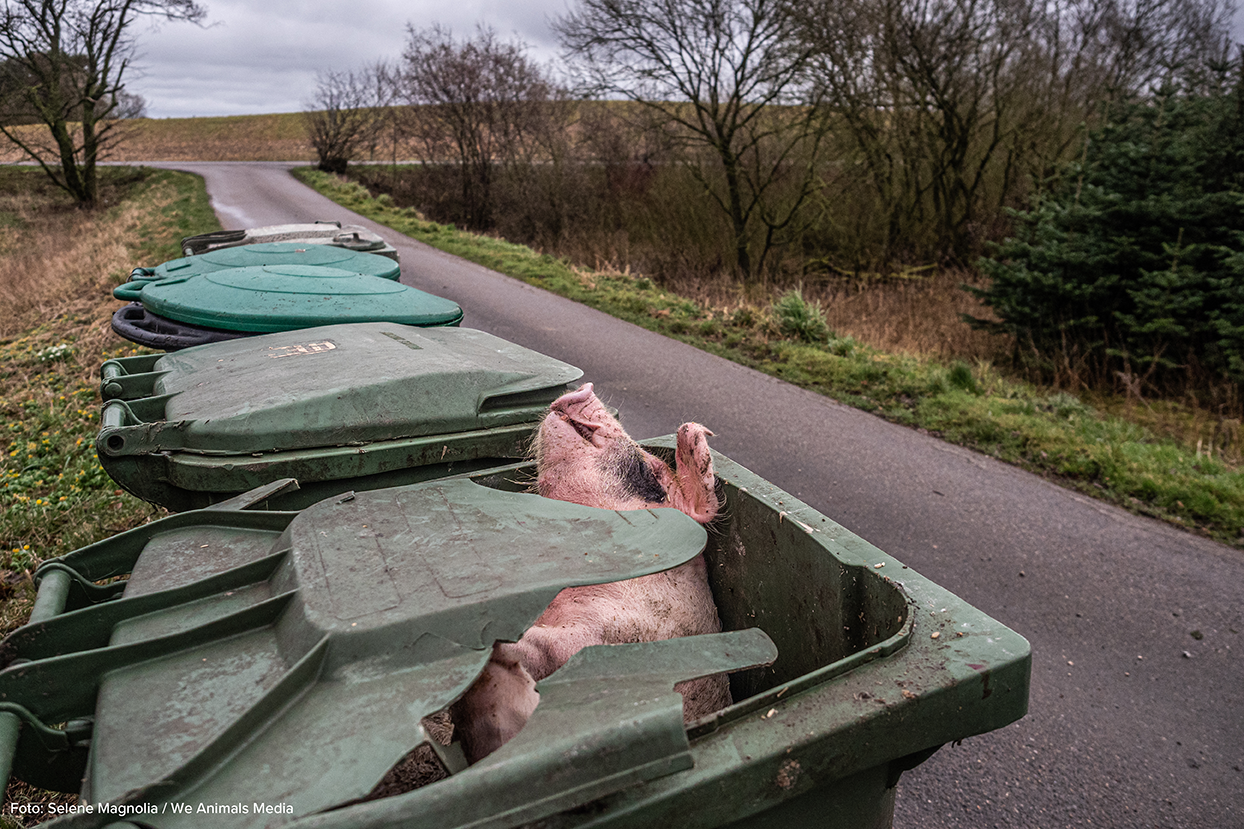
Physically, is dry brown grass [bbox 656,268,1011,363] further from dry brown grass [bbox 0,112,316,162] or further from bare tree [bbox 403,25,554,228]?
dry brown grass [bbox 0,112,316,162]

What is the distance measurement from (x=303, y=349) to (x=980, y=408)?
221 inches

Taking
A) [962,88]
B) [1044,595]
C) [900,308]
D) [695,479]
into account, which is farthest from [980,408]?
[962,88]

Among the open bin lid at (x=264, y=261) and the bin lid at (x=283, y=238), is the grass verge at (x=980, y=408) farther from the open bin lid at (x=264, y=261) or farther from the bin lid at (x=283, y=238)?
the open bin lid at (x=264, y=261)

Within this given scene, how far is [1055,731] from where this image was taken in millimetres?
2914

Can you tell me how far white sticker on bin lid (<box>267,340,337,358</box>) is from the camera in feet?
9.02

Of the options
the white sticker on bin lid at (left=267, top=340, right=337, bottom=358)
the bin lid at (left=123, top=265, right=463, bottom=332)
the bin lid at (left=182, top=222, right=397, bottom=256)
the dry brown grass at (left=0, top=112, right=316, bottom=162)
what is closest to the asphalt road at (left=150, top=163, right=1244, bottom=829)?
the bin lid at (left=182, top=222, right=397, bottom=256)

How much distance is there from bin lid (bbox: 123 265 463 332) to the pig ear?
5.76 ft

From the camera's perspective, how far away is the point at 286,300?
3.38 metres

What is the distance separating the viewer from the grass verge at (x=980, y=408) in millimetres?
5031

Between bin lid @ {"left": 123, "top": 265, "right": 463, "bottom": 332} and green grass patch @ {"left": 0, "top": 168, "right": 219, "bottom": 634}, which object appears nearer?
bin lid @ {"left": 123, "top": 265, "right": 463, "bottom": 332}

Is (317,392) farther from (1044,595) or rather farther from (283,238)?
(283,238)

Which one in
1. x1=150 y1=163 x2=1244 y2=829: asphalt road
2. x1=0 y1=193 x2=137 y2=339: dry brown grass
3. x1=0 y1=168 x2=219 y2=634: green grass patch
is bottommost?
x1=150 y1=163 x2=1244 y2=829: asphalt road

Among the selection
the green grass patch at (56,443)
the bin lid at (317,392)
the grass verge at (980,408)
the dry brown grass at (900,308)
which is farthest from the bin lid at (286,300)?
the dry brown grass at (900,308)

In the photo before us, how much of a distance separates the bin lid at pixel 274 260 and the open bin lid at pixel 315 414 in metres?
1.48
